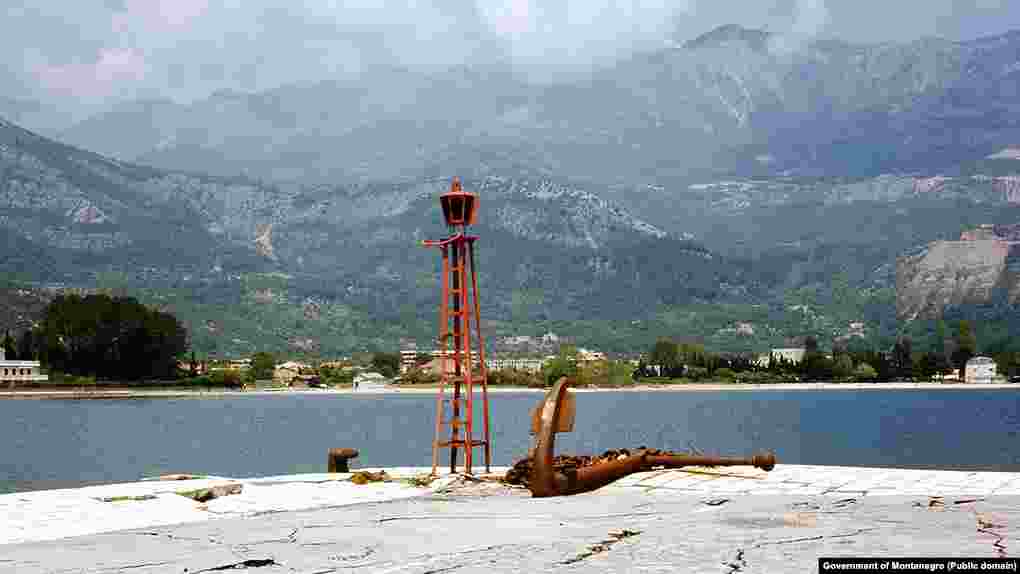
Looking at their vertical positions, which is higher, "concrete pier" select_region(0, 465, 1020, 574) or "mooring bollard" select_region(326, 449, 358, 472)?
"mooring bollard" select_region(326, 449, 358, 472)

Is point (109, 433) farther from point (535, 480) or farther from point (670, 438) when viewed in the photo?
point (535, 480)

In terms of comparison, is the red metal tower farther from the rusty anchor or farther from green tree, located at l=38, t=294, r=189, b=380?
green tree, located at l=38, t=294, r=189, b=380

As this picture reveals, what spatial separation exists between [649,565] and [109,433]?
249 ft

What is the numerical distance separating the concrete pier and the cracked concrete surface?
31 millimetres

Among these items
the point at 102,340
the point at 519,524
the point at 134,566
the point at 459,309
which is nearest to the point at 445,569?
the point at 134,566

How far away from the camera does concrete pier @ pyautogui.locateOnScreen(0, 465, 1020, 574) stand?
39.7 feet

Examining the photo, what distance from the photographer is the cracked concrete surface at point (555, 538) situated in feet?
38.8

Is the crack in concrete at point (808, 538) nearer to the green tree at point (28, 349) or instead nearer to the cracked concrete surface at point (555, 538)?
the cracked concrete surface at point (555, 538)

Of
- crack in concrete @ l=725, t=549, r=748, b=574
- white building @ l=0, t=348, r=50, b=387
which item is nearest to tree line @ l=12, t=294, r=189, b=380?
white building @ l=0, t=348, r=50, b=387

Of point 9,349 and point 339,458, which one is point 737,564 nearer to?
point 339,458

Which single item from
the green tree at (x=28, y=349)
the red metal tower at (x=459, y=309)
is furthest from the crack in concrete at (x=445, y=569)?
the green tree at (x=28, y=349)

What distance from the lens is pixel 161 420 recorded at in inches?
4003

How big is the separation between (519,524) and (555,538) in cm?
145

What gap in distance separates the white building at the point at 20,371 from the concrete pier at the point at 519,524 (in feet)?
489
